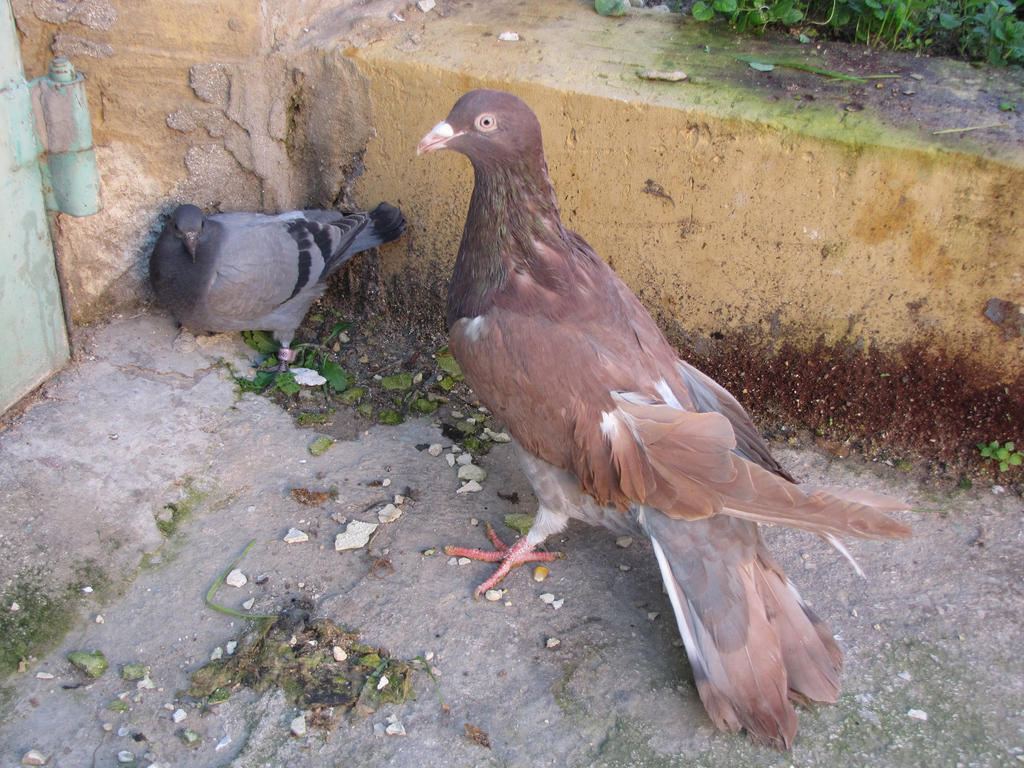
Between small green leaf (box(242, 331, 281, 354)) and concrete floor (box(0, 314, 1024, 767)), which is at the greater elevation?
small green leaf (box(242, 331, 281, 354))

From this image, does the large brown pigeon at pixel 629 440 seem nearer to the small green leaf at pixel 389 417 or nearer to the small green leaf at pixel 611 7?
the small green leaf at pixel 389 417

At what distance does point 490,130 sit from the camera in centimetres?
283

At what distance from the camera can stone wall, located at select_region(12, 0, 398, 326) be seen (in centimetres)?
356

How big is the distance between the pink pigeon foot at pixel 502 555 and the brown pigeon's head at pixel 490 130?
1.33 metres

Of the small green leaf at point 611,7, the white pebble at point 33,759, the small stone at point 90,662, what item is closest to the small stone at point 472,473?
the small stone at point 90,662

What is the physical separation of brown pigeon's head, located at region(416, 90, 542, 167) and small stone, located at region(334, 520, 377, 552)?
1.37 metres

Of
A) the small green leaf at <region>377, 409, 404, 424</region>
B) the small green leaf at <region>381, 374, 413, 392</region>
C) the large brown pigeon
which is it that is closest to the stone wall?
Answer: the small green leaf at <region>381, 374, 413, 392</region>

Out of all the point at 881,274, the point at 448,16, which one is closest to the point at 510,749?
the point at 881,274

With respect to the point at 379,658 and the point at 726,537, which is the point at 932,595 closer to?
the point at 726,537

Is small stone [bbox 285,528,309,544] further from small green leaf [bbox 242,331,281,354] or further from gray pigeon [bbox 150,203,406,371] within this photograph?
small green leaf [bbox 242,331,281,354]

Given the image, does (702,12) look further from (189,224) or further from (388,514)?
(388,514)

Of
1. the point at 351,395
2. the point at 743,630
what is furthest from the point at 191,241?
the point at 743,630

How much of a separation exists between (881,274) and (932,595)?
117 centimetres

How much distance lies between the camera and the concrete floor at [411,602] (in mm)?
2582
